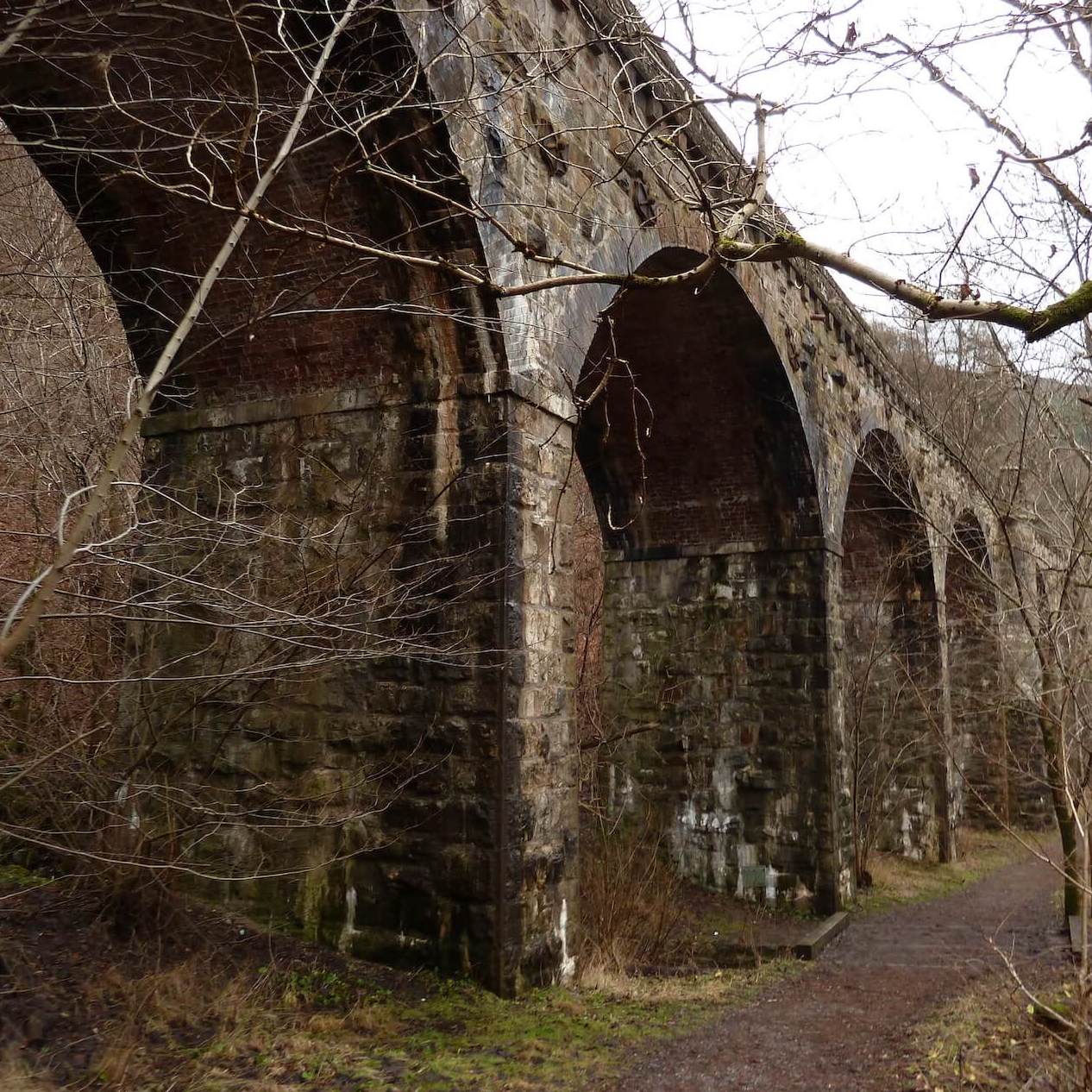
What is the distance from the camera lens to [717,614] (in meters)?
10.4

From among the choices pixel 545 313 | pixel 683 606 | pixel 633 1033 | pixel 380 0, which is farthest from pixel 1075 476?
Answer: pixel 380 0

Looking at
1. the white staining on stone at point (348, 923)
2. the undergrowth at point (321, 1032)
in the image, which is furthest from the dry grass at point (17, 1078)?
the white staining on stone at point (348, 923)

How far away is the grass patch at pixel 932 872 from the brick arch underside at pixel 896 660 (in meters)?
0.41

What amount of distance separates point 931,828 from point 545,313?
36.6 feet

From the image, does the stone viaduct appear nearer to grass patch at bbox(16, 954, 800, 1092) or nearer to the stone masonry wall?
grass patch at bbox(16, 954, 800, 1092)

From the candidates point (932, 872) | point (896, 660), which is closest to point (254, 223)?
point (896, 660)

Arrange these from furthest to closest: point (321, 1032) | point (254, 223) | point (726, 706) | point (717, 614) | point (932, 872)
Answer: point (932, 872), point (717, 614), point (726, 706), point (254, 223), point (321, 1032)

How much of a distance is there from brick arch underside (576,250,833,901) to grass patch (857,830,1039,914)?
1.67 meters

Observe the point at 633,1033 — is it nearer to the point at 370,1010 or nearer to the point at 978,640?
the point at 370,1010

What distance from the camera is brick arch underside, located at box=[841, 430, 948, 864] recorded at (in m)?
13.5

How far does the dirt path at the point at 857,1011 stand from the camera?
4.88m

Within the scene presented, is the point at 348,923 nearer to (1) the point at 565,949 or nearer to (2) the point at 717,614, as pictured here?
(1) the point at 565,949

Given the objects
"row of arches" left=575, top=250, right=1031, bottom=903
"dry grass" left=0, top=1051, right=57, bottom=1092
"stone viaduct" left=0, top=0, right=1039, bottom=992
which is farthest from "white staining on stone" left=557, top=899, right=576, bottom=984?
"row of arches" left=575, top=250, right=1031, bottom=903

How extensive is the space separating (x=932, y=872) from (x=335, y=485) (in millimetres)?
10624
